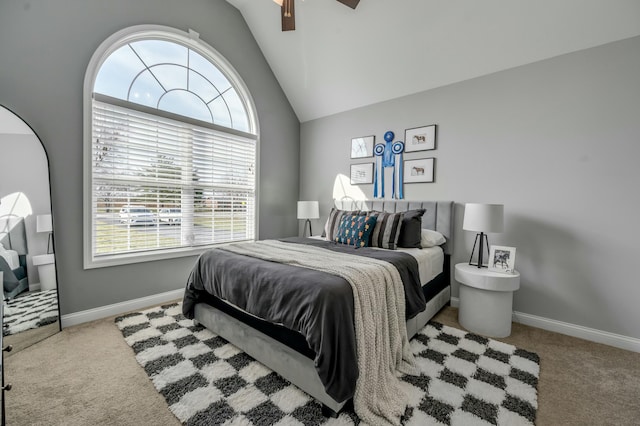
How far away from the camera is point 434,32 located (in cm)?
279

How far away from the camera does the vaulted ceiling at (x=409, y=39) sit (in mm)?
2314

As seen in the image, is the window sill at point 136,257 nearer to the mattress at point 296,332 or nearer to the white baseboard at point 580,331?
the mattress at point 296,332

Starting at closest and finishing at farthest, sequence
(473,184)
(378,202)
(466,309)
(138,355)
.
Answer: (138,355)
(466,309)
(473,184)
(378,202)

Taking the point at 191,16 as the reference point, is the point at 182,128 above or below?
below

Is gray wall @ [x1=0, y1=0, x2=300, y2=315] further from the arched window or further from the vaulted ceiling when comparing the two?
the vaulted ceiling

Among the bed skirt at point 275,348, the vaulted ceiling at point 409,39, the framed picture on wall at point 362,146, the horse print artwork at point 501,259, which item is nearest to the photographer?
the bed skirt at point 275,348

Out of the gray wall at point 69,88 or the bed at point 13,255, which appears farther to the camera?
the gray wall at point 69,88

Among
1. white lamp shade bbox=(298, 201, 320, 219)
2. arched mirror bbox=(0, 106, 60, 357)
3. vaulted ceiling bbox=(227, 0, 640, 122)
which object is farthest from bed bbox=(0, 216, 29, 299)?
vaulted ceiling bbox=(227, 0, 640, 122)

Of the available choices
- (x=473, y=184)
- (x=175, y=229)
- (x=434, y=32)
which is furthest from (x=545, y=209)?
(x=175, y=229)

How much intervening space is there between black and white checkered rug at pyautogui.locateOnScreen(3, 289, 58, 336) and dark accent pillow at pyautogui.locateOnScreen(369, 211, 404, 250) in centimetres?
294

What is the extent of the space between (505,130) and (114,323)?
4284 millimetres

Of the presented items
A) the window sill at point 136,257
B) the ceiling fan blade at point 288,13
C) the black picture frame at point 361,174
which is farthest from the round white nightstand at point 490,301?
the window sill at point 136,257

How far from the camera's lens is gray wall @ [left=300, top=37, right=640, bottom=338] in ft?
7.45

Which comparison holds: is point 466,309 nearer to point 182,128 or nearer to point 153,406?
point 153,406
